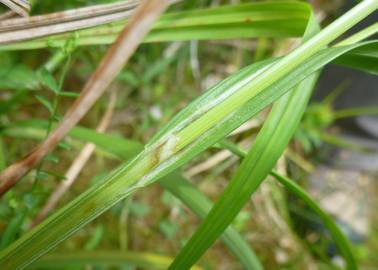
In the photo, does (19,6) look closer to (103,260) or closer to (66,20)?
(66,20)

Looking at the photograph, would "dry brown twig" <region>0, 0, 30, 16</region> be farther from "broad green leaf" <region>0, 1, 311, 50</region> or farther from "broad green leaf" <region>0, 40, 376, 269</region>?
"broad green leaf" <region>0, 40, 376, 269</region>

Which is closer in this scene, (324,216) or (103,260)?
(324,216)

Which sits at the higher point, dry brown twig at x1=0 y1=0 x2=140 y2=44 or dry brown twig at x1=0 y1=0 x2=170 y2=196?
dry brown twig at x1=0 y1=0 x2=140 y2=44

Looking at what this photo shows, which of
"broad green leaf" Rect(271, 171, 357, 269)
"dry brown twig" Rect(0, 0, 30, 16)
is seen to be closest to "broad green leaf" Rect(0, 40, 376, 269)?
"broad green leaf" Rect(271, 171, 357, 269)

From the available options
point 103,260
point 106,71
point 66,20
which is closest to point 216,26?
point 66,20

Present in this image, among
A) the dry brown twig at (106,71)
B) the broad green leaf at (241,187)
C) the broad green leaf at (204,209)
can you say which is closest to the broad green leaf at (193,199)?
the broad green leaf at (204,209)

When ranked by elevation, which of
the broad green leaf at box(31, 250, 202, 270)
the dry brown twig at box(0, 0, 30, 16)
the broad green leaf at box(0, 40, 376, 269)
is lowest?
the broad green leaf at box(0, 40, 376, 269)
